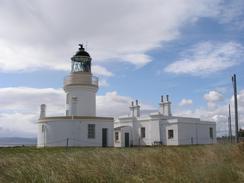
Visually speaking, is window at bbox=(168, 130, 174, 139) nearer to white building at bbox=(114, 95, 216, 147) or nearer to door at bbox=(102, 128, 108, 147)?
white building at bbox=(114, 95, 216, 147)

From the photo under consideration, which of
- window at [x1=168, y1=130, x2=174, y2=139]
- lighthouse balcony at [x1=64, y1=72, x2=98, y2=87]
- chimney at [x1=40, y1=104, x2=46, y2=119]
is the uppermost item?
lighthouse balcony at [x1=64, y1=72, x2=98, y2=87]

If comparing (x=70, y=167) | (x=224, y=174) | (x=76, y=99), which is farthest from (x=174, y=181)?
(x=76, y=99)

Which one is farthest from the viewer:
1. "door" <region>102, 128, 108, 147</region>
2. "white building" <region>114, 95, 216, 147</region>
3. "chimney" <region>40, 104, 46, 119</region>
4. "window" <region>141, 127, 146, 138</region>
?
"window" <region>141, 127, 146, 138</region>

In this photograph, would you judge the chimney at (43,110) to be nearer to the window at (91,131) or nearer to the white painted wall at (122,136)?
the window at (91,131)

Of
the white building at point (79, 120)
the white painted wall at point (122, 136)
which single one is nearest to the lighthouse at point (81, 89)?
the white building at point (79, 120)

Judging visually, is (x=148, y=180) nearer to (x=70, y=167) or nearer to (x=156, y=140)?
(x=70, y=167)

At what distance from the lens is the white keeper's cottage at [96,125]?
92.0 feet

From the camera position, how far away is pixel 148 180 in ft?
20.5

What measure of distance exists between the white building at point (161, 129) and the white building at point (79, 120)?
5.05 metres

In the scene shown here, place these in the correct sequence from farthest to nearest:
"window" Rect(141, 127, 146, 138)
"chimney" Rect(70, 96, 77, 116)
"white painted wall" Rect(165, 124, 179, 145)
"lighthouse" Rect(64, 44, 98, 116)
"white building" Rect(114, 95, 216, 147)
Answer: "window" Rect(141, 127, 146, 138) < "white building" Rect(114, 95, 216, 147) < "white painted wall" Rect(165, 124, 179, 145) < "lighthouse" Rect(64, 44, 98, 116) < "chimney" Rect(70, 96, 77, 116)

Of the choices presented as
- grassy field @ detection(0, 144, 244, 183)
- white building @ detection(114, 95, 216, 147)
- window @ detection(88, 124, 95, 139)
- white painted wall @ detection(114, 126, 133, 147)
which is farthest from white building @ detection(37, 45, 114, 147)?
grassy field @ detection(0, 144, 244, 183)

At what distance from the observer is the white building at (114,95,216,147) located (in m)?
33.1

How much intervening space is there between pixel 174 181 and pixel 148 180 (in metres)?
0.46

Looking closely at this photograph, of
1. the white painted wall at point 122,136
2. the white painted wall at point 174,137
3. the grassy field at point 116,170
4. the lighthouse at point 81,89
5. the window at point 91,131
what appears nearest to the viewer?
the grassy field at point 116,170
